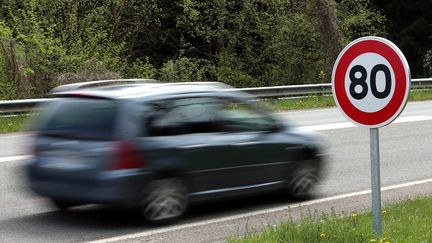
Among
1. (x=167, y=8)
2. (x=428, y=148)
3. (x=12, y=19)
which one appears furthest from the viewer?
(x=167, y=8)

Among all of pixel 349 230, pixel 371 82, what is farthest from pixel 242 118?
pixel 371 82

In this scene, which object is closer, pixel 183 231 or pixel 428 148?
pixel 183 231

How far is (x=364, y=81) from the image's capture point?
20.5 ft

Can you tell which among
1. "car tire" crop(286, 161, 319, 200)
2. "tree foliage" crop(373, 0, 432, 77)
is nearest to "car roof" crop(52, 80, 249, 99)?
"car tire" crop(286, 161, 319, 200)

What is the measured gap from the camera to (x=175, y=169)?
7945mm

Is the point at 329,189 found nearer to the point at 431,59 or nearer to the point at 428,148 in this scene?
the point at 428,148

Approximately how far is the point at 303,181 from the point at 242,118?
123 cm

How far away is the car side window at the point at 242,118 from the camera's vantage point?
8.60m

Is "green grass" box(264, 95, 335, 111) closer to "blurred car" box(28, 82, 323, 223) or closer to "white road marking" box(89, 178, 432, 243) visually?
"white road marking" box(89, 178, 432, 243)

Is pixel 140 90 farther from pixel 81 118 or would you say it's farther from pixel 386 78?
pixel 386 78

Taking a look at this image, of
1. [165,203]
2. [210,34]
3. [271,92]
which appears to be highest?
[210,34]

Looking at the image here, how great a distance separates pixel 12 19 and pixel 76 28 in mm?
3165

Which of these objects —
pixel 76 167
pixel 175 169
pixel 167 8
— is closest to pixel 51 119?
pixel 76 167

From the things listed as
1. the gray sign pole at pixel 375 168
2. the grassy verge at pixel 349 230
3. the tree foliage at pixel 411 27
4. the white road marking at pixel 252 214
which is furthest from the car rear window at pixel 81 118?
the tree foliage at pixel 411 27
